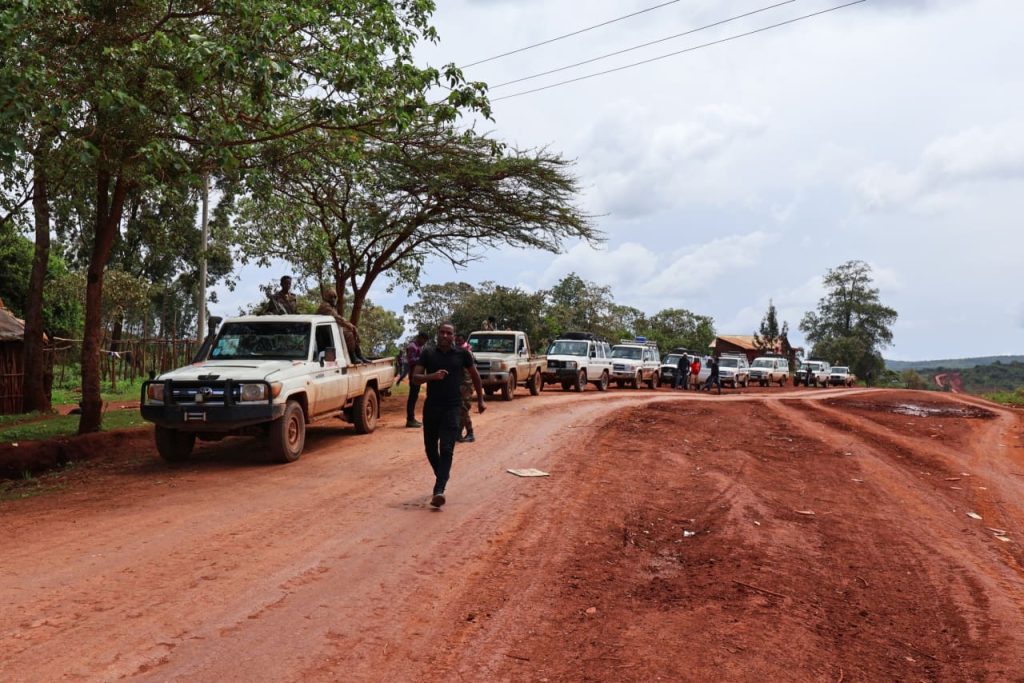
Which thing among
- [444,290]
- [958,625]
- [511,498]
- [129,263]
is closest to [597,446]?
[511,498]

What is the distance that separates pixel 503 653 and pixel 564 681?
19.3 inches

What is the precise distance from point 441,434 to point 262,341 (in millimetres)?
4810

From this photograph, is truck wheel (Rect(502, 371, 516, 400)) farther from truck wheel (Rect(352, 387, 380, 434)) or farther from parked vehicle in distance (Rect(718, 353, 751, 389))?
parked vehicle in distance (Rect(718, 353, 751, 389))

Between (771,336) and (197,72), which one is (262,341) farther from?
(771,336)

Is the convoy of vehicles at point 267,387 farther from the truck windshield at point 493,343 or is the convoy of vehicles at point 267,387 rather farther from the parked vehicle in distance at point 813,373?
the parked vehicle in distance at point 813,373

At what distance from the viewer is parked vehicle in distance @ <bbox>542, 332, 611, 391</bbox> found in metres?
26.2

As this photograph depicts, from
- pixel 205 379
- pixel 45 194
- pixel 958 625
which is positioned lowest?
pixel 958 625

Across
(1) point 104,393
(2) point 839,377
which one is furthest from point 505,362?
(2) point 839,377

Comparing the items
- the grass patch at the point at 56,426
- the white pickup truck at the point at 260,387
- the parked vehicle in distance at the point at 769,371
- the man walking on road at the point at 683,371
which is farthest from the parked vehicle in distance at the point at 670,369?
the white pickup truck at the point at 260,387

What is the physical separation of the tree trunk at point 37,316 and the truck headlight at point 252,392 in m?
9.33

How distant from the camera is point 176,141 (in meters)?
13.0

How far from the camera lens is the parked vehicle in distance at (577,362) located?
1032 inches

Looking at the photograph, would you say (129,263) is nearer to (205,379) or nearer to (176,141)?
(176,141)

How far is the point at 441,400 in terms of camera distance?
811 cm
